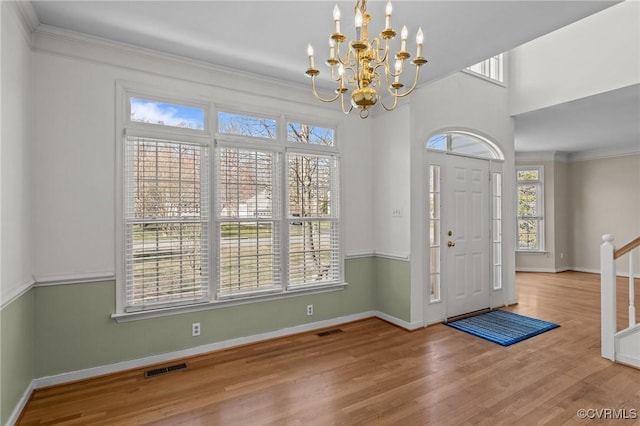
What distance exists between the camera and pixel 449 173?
14.5 feet

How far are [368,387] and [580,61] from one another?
464 cm

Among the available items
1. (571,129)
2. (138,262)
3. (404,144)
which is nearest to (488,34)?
(404,144)

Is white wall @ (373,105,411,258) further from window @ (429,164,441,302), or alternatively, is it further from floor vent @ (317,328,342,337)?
floor vent @ (317,328,342,337)

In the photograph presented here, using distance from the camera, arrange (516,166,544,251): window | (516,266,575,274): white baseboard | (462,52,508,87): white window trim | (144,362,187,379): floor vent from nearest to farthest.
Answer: (144,362,187,379): floor vent
(462,52,508,87): white window trim
(516,266,575,274): white baseboard
(516,166,544,251): window

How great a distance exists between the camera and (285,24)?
8.95 feet

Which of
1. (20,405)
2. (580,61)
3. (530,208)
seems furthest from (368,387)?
(530,208)

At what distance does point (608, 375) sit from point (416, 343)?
5.24 ft

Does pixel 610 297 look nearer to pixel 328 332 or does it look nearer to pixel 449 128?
pixel 449 128

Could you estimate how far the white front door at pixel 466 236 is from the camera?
4395 millimetres

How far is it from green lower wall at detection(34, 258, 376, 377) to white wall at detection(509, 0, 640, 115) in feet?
14.2

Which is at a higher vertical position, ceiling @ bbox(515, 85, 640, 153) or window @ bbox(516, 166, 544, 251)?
ceiling @ bbox(515, 85, 640, 153)

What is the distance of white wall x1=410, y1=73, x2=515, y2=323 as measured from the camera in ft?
13.5

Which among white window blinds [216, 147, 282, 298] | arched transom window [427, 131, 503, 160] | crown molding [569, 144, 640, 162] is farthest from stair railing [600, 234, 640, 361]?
crown molding [569, 144, 640, 162]

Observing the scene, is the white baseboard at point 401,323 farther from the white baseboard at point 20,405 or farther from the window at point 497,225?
the white baseboard at point 20,405
